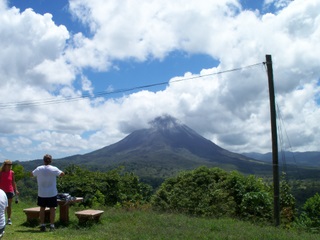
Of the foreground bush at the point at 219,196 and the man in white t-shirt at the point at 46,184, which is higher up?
the man in white t-shirt at the point at 46,184

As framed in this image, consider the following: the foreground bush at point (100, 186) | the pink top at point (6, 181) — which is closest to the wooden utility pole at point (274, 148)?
the foreground bush at point (100, 186)

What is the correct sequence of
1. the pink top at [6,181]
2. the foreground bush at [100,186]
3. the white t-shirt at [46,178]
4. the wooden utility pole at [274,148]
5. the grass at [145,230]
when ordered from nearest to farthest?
1. the grass at [145,230]
2. the white t-shirt at [46,178]
3. the pink top at [6,181]
4. the wooden utility pole at [274,148]
5. the foreground bush at [100,186]

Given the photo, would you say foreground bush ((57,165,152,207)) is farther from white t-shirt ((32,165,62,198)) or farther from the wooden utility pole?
white t-shirt ((32,165,62,198))

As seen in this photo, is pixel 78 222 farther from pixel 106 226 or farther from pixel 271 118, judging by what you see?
pixel 271 118

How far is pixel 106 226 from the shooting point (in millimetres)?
9758

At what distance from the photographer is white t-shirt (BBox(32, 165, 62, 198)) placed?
8.88 metres

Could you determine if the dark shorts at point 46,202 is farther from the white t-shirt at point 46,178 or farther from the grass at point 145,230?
A: the grass at point 145,230

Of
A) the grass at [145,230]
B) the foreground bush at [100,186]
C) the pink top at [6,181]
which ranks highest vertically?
the pink top at [6,181]

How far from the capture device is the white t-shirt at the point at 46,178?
29.1 ft

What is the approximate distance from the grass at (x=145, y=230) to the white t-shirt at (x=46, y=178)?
3.14ft

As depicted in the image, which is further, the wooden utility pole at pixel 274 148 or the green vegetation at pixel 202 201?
the wooden utility pole at pixel 274 148

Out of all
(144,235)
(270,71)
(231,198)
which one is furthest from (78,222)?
(270,71)

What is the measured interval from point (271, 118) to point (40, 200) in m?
7.89

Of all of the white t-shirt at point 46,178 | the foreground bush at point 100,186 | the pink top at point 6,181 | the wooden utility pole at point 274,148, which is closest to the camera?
the white t-shirt at point 46,178
